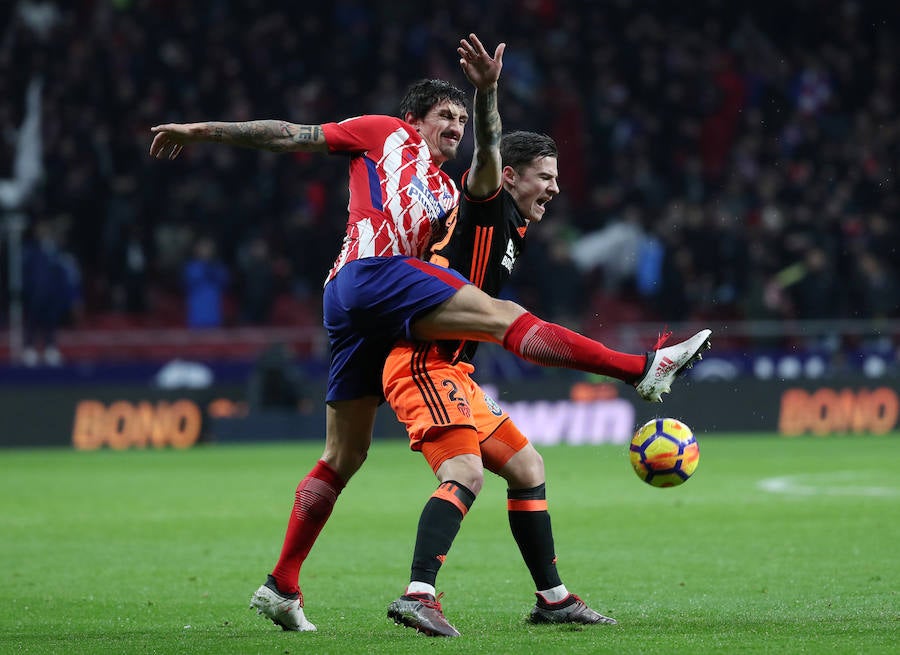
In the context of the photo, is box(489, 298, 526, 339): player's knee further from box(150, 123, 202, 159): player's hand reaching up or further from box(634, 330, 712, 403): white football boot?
box(150, 123, 202, 159): player's hand reaching up

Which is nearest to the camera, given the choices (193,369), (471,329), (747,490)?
(471,329)

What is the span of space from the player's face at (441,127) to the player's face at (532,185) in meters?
0.32

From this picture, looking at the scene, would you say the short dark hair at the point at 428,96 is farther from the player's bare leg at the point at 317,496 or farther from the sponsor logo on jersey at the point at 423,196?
the player's bare leg at the point at 317,496

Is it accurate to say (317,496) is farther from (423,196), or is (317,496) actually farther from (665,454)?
(665,454)

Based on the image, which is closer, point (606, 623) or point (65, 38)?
point (606, 623)

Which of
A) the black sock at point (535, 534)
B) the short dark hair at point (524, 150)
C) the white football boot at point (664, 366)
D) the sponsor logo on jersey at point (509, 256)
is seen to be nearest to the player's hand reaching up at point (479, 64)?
the short dark hair at point (524, 150)

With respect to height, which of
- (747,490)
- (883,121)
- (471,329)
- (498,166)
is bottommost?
(747,490)

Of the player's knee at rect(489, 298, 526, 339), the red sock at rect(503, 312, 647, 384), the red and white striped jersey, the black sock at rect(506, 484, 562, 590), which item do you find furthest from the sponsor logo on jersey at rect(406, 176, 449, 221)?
the black sock at rect(506, 484, 562, 590)

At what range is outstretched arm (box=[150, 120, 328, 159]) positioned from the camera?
5738mm

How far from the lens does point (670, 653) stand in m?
4.88

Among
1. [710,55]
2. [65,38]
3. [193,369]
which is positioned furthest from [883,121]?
[65,38]

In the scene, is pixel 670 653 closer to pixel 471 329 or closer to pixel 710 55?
pixel 471 329

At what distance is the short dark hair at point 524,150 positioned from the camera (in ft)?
20.2

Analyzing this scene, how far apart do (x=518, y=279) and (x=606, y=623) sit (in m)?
14.9
